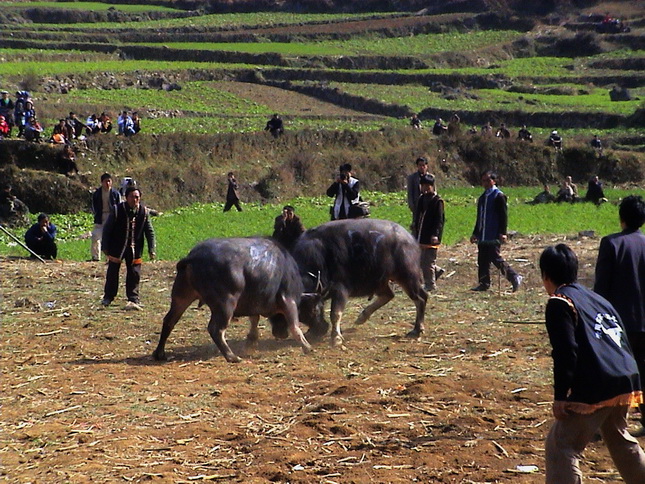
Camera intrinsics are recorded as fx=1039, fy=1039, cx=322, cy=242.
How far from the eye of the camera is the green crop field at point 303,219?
24.2 meters

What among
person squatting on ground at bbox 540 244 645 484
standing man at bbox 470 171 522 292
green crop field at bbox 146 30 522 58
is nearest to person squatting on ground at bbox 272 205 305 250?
standing man at bbox 470 171 522 292

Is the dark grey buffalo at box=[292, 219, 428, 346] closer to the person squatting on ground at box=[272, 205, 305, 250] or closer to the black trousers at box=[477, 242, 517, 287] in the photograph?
the person squatting on ground at box=[272, 205, 305, 250]

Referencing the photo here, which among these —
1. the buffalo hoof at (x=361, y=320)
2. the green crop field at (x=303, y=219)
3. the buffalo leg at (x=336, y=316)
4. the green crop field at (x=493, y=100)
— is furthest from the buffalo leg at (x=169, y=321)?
the green crop field at (x=493, y=100)

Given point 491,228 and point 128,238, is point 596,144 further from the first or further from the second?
point 128,238

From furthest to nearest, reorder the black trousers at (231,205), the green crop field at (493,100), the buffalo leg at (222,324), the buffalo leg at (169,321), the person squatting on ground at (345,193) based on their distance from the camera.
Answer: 1. the green crop field at (493,100)
2. the black trousers at (231,205)
3. the person squatting on ground at (345,193)
4. the buffalo leg at (169,321)
5. the buffalo leg at (222,324)

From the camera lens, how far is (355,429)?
8.70 m

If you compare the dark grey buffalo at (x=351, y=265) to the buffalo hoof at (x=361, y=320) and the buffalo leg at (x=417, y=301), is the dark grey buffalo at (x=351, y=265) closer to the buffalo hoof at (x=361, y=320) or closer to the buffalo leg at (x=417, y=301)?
the buffalo leg at (x=417, y=301)

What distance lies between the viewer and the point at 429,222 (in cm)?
1554

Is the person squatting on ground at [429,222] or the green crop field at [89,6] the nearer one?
the person squatting on ground at [429,222]

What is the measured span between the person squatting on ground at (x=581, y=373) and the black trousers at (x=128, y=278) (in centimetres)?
898

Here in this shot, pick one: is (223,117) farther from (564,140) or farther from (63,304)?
(63,304)

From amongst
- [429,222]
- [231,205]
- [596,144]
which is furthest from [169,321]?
[596,144]

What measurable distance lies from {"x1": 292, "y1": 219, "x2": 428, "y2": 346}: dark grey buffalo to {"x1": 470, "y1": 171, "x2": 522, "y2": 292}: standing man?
2380mm

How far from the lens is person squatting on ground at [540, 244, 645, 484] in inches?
247
